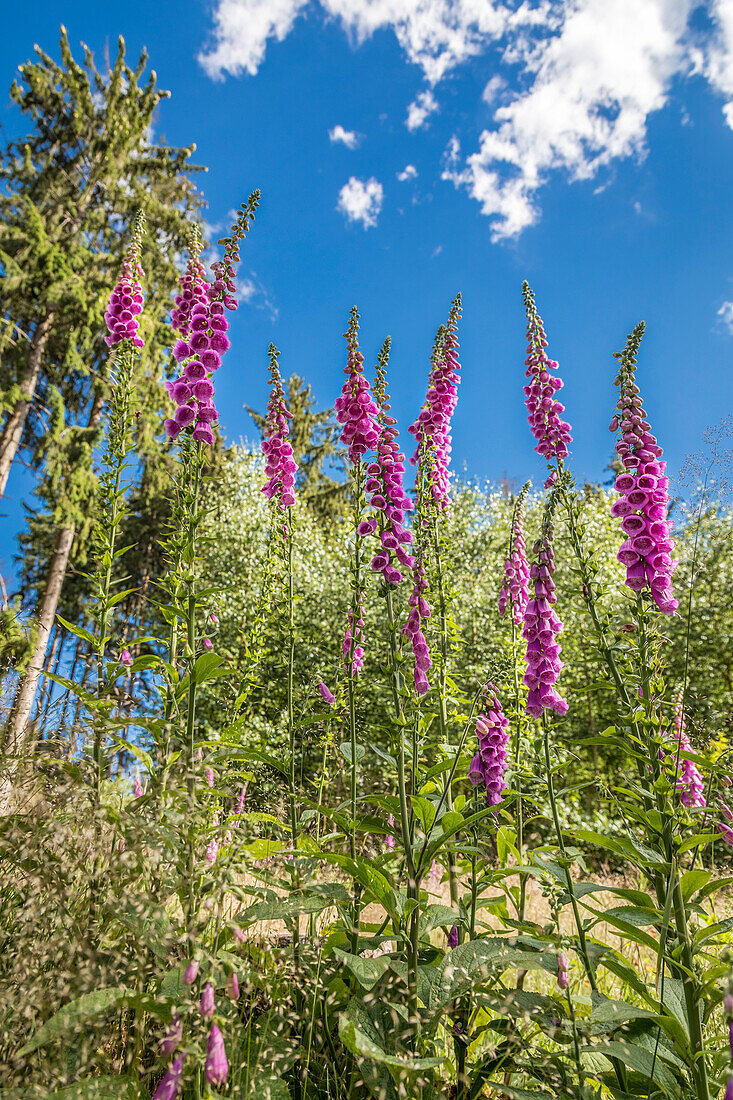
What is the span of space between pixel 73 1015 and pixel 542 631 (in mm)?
2191

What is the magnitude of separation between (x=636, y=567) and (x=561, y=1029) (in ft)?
5.40

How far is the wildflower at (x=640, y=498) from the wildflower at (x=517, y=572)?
106 centimetres

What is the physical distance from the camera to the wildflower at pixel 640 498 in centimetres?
245

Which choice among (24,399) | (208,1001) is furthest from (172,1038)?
(24,399)

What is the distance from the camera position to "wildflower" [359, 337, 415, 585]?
2.65 m

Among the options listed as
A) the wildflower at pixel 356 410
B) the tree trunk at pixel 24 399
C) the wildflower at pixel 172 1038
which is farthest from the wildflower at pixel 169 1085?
the tree trunk at pixel 24 399

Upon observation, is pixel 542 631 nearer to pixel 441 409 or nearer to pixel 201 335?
pixel 441 409

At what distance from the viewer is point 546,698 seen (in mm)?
2619

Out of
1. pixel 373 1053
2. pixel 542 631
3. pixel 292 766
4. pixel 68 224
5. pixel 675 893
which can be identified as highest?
pixel 68 224

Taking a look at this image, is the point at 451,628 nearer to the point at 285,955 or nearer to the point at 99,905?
the point at 285,955

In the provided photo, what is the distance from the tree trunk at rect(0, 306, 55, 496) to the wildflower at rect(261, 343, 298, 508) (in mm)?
10645

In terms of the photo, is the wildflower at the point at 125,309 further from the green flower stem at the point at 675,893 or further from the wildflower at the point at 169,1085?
the wildflower at the point at 169,1085

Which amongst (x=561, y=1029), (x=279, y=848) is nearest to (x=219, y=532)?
(x=279, y=848)

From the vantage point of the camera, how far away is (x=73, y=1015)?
1.41 meters
